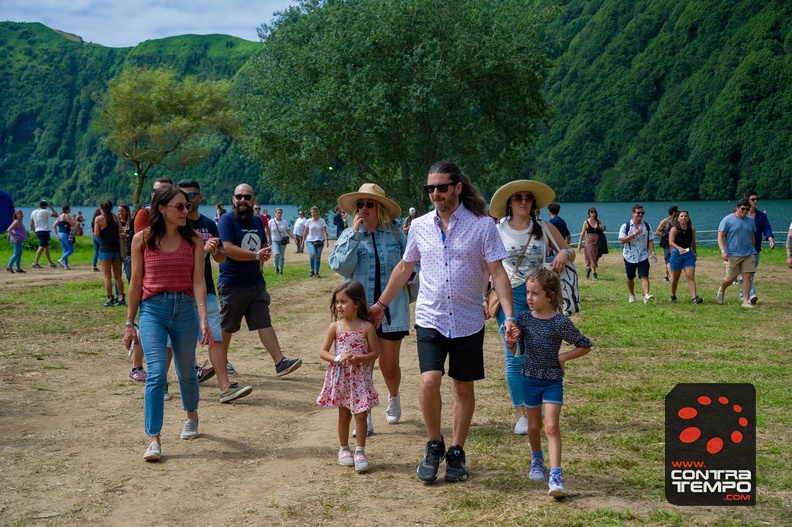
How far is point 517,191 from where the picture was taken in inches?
251

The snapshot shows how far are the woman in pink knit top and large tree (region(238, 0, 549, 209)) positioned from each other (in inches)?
764

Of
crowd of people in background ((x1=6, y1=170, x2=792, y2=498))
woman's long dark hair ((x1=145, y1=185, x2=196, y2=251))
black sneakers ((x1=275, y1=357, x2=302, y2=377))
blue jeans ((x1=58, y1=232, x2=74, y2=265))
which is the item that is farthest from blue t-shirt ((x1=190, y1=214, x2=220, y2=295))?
blue jeans ((x1=58, y1=232, x2=74, y2=265))

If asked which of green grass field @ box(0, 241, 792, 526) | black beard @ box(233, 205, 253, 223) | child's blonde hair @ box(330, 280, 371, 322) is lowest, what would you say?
green grass field @ box(0, 241, 792, 526)

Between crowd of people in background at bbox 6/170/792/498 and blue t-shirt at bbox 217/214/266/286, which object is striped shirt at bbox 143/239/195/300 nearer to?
crowd of people in background at bbox 6/170/792/498

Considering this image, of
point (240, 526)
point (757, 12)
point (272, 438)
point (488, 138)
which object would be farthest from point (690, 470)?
point (757, 12)

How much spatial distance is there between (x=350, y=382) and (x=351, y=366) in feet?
0.36

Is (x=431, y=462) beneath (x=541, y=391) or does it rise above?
beneath

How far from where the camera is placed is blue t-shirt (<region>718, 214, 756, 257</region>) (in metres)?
14.6

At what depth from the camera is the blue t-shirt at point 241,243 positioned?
7.94 m

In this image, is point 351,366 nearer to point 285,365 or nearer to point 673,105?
point 285,365

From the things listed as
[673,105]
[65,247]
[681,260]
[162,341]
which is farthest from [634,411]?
[673,105]

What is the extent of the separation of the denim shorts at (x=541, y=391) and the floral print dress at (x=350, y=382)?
1.10 meters

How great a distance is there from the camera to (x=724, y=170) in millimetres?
124312

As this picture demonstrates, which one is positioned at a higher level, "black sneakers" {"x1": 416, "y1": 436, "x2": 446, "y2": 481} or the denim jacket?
the denim jacket
